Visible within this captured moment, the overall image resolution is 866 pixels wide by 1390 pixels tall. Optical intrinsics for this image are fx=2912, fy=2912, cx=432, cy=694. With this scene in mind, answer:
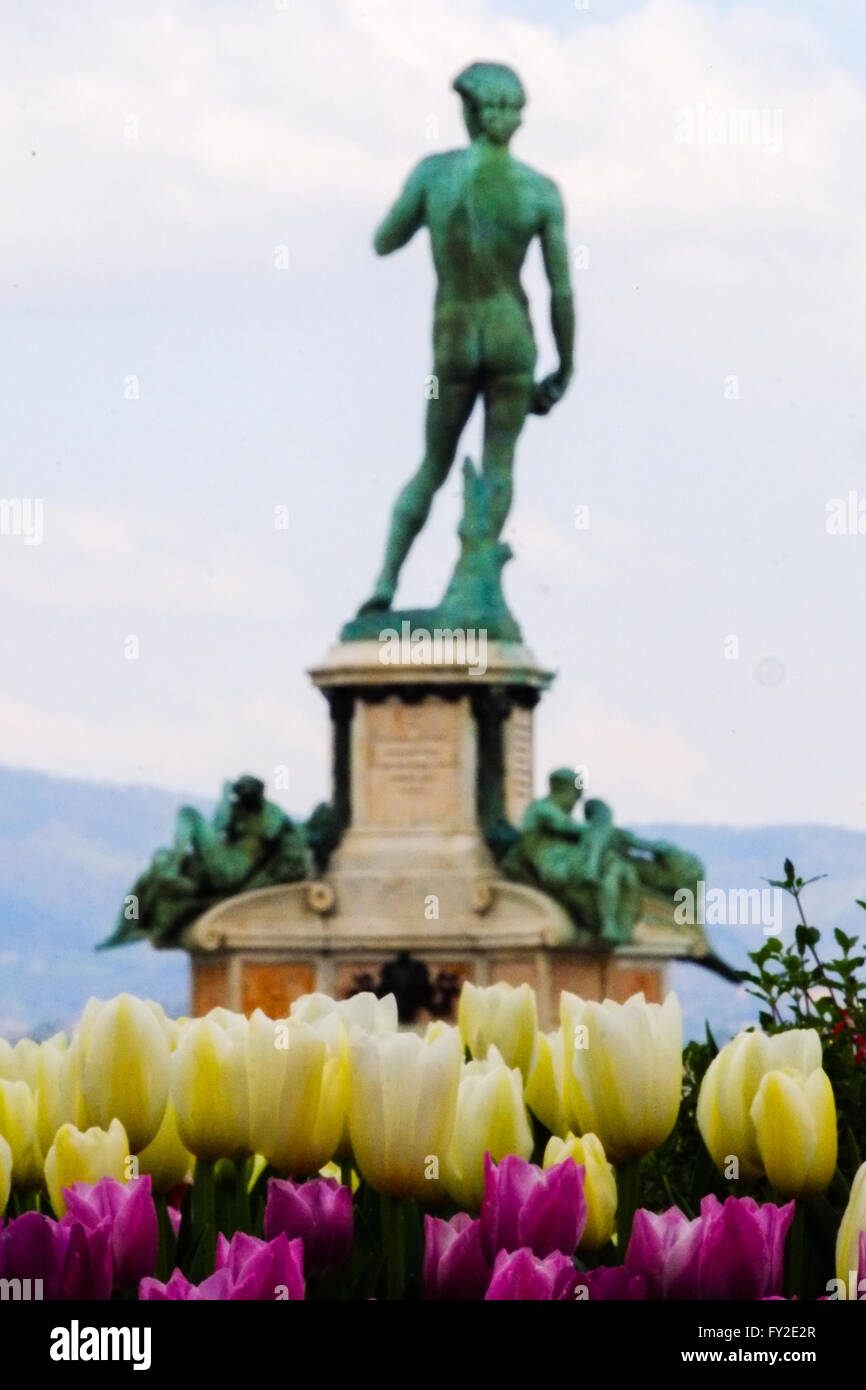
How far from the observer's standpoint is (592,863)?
54.8ft

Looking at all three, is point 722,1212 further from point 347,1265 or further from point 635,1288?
point 347,1265

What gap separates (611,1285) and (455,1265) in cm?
15

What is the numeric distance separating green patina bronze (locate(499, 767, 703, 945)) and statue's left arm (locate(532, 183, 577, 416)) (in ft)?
7.61

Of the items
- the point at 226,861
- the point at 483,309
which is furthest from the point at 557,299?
the point at 226,861

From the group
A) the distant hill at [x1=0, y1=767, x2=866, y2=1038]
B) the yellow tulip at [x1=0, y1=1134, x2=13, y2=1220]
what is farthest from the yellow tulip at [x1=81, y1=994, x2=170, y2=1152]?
the distant hill at [x1=0, y1=767, x2=866, y2=1038]

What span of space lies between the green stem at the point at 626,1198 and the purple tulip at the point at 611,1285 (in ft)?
1.53

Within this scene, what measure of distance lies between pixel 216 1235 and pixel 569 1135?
16.0 inches

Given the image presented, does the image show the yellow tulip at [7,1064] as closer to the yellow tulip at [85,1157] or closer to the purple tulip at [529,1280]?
the yellow tulip at [85,1157]

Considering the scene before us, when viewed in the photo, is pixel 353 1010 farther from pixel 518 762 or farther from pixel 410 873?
pixel 518 762

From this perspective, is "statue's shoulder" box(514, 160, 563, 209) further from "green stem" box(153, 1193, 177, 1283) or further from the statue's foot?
"green stem" box(153, 1193, 177, 1283)

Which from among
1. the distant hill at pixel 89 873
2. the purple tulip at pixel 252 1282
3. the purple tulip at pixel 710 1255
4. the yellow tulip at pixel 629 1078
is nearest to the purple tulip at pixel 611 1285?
the purple tulip at pixel 710 1255

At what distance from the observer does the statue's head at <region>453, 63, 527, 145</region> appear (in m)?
17.2
